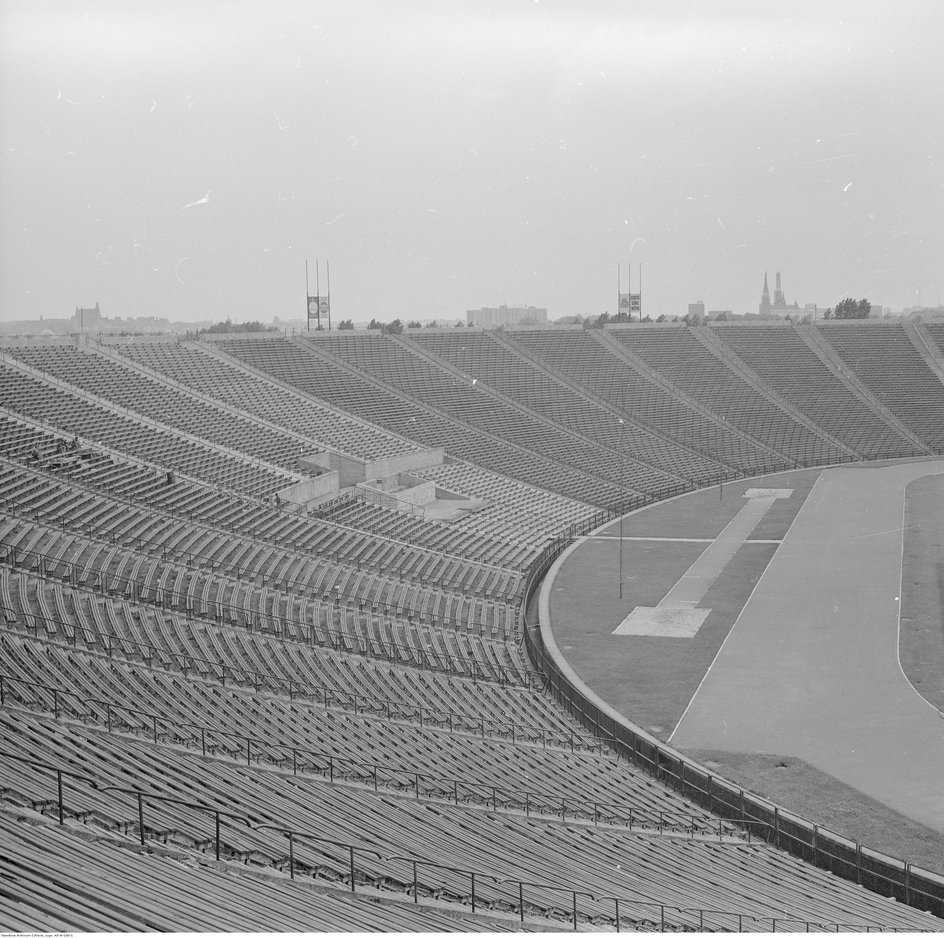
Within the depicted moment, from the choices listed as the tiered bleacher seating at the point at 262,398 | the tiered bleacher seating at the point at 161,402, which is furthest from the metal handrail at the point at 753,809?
the tiered bleacher seating at the point at 262,398

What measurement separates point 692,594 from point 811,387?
3096cm

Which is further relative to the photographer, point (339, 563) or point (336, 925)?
point (339, 563)

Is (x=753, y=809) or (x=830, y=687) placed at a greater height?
(x=830, y=687)

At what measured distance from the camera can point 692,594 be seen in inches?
1043

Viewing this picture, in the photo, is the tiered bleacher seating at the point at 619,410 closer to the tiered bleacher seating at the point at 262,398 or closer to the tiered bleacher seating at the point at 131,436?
the tiered bleacher seating at the point at 262,398

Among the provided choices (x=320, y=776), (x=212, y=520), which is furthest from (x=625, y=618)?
(x=320, y=776)

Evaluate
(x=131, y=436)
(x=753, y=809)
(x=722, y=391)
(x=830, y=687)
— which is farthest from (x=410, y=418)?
(x=753, y=809)

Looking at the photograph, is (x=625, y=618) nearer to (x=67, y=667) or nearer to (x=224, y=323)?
(x=67, y=667)

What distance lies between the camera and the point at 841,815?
14.3m

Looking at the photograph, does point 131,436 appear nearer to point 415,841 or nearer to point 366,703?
point 366,703

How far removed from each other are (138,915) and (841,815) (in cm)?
1060

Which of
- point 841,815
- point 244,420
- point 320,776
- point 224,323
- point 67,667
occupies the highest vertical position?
point 224,323

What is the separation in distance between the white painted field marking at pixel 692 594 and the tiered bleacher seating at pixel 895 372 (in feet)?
62.9

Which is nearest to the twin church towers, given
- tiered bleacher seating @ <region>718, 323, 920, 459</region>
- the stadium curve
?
tiered bleacher seating @ <region>718, 323, 920, 459</region>
